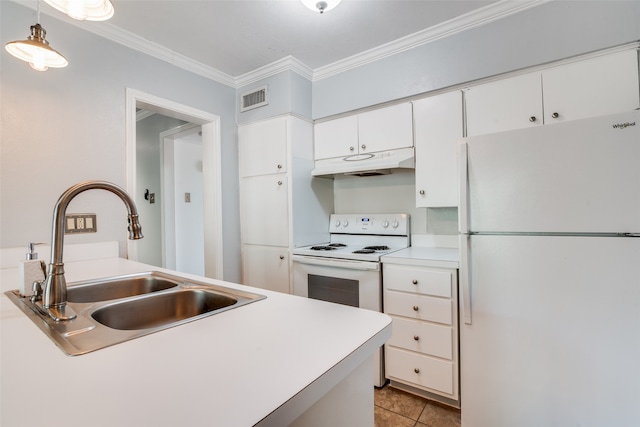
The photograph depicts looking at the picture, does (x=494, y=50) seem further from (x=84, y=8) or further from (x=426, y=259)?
(x=84, y=8)

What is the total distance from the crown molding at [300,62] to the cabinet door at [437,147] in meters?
0.45

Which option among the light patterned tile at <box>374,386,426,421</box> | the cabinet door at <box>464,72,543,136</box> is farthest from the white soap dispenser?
the cabinet door at <box>464,72,543,136</box>

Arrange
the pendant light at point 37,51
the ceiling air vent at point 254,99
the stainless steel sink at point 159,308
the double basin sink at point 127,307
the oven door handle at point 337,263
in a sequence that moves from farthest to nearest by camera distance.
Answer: the ceiling air vent at point 254,99 → the oven door handle at point 337,263 → the pendant light at point 37,51 → the stainless steel sink at point 159,308 → the double basin sink at point 127,307

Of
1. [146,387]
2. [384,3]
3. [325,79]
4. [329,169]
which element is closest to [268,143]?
[329,169]

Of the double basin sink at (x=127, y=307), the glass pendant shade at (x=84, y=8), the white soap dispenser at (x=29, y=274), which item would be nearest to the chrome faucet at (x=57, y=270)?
the double basin sink at (x=127, y=307)

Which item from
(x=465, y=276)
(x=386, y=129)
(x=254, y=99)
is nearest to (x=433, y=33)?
(x=386, y=129)

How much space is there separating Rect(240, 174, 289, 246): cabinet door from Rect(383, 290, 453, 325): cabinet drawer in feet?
3.26

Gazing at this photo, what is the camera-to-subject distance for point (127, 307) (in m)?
0.96

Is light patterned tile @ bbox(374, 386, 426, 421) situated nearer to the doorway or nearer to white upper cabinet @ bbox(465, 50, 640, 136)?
white upper cabinet @ bbox(465, 50, 640, 136)

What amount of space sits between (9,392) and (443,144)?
87.3 inches

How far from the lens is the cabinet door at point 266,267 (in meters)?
2.49

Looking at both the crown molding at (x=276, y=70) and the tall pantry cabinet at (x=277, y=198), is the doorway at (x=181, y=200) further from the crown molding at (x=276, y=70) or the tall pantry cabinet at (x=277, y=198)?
the tall pantry cabinet at (x=277, y=198)

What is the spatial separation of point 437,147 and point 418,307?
110 centimetres

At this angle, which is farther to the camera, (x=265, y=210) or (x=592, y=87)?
(x=265, y=210)
